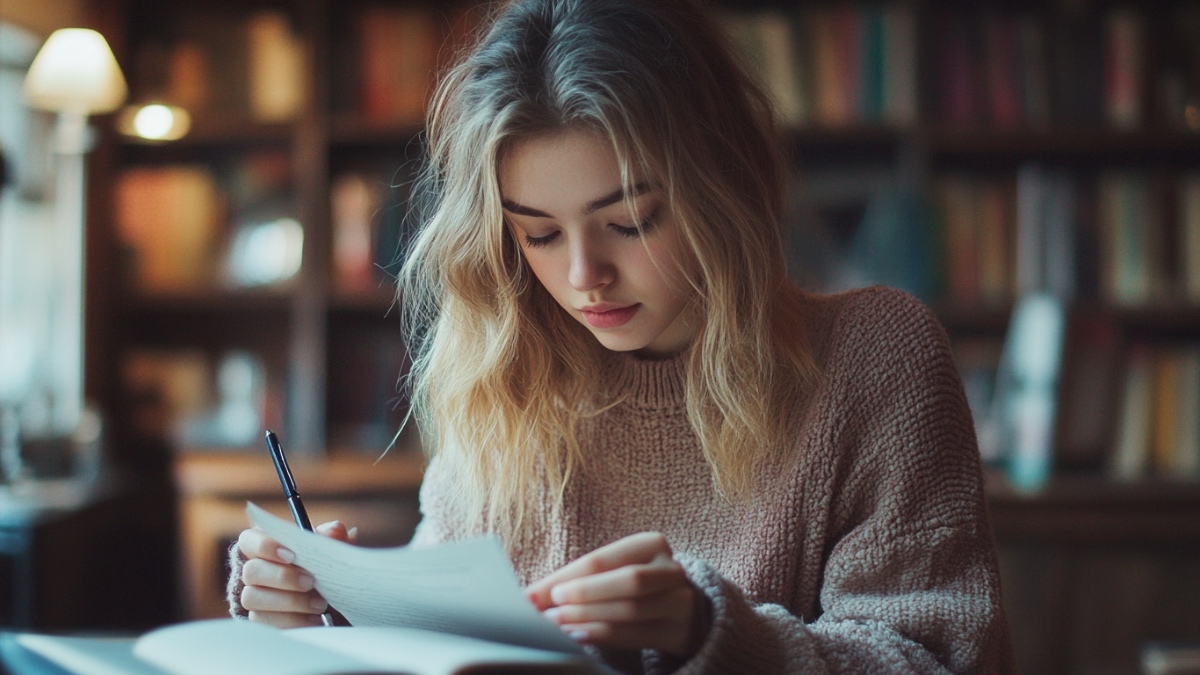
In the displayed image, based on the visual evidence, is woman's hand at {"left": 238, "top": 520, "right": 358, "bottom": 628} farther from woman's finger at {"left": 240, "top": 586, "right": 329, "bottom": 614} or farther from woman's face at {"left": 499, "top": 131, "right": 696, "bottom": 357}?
woman's face at {"left": 499, "top": 131, "right": 696, "bottom": 357}

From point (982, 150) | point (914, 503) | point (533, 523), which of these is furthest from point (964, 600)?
point (982, 150)

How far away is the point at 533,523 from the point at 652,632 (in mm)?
391

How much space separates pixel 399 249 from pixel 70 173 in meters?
0.81

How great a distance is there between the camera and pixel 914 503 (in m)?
0.88

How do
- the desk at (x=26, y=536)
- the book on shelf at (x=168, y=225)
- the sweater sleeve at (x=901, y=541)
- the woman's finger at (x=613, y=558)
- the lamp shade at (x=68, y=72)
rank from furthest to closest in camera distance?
the book on shelf at (x=168, y=225) < the lamp shade at (x=68, y=72) < the desk at (x=26, y=536) < the sweater sleeve at (x=901, y=541) < the woman's finger at (x=613, y=558)

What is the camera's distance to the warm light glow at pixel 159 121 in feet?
7.32

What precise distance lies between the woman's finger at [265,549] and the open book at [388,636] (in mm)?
66

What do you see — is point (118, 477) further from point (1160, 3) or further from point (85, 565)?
point (1160, 3)

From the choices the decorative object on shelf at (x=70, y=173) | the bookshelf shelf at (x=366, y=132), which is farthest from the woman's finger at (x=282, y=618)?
the bookshelf shelf at (x=366, y=132)

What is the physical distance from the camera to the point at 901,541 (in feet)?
2.84

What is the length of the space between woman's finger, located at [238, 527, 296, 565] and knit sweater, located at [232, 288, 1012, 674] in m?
0.26

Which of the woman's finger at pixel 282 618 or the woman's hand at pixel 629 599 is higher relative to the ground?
the woman's hand at pixel 629 599

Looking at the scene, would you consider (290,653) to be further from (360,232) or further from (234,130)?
(234,130)

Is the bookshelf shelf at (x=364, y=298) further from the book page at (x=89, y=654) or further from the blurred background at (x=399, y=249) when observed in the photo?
the book page at (x=89, y=654)
